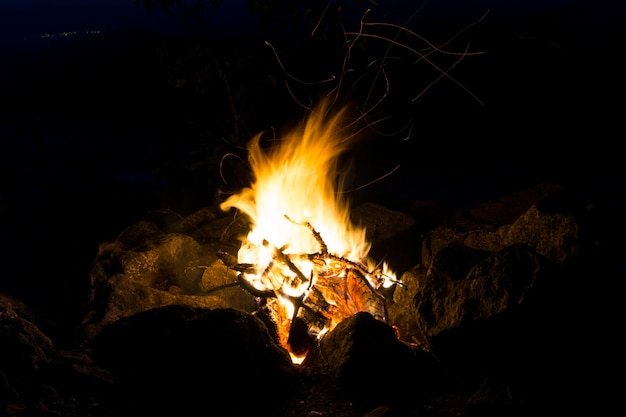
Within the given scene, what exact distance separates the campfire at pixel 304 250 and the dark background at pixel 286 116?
2.14 feet

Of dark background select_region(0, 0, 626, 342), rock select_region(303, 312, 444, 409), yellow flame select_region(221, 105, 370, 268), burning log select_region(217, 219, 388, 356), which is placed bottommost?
rock select_region(303, 312, 444, 409)

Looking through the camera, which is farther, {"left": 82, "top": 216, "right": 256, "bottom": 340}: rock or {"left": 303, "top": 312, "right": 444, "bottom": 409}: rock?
{"left": 82, "top": 216, "right": 256, "bottom": 340}: rock

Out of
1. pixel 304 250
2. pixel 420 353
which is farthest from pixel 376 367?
pixel 304 250

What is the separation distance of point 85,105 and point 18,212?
8.43 meters

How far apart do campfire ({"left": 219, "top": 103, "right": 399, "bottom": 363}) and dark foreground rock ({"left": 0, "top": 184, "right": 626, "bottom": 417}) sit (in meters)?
0.47

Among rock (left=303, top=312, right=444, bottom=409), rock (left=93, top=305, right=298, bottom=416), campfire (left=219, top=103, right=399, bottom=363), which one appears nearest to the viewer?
rock (left=93, top=305, right=298, bottom=416)

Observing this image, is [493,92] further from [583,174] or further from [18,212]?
[18,212]

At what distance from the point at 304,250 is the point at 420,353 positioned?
5.04 ft

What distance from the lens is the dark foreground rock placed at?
132 inches

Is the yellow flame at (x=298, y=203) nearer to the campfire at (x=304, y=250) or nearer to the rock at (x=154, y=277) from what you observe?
the campfire at (x=304, y=250)

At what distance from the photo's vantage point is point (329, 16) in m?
6.29

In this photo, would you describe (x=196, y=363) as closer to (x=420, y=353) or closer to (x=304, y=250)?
(x=420, y=353)

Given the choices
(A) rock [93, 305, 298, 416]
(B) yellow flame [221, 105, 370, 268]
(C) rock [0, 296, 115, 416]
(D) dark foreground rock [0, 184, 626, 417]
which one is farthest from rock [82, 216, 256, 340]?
(C) rock [0, 296, 115, 416]

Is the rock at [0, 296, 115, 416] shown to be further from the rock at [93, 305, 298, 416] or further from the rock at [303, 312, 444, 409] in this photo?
the rock at [303, 312, 444, 409]
